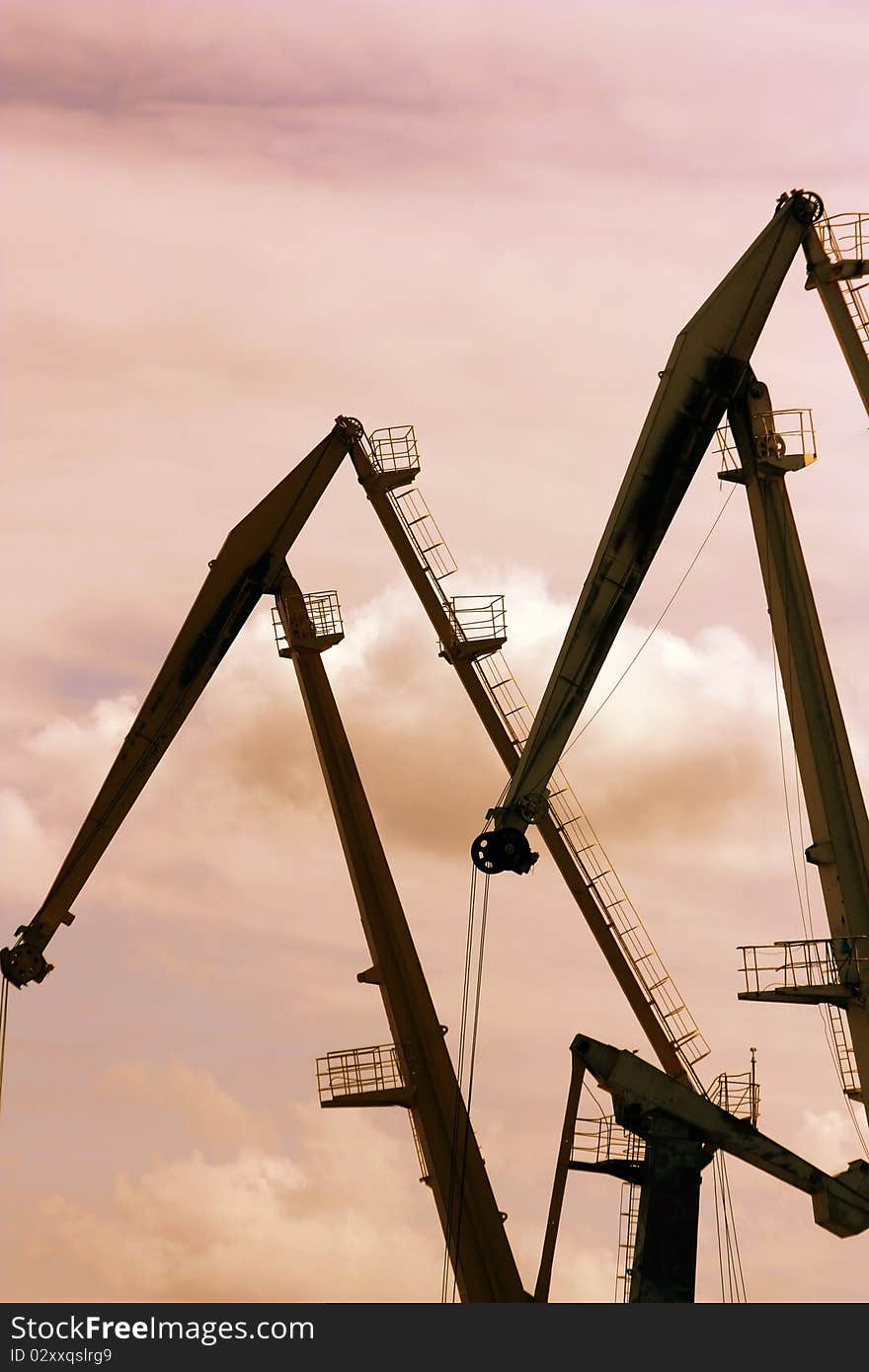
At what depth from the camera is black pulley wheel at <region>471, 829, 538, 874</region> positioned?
1273 inches

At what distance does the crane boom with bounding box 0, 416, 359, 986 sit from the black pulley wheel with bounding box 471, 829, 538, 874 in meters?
9.90

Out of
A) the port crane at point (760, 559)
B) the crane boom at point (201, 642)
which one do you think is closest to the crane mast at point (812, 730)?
the port crane at point (760, 559)

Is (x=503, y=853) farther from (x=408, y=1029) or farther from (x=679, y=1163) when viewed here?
Result: (x=408, y=1029)

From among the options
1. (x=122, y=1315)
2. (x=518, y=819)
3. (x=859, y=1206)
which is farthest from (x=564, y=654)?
(x=122, y=1315)

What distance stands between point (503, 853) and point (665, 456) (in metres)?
6.03

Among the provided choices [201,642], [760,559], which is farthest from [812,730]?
[201,642]

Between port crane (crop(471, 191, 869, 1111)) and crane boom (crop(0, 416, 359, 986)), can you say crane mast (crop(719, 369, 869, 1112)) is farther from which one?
crane boom (crop(0, 416, 359, 986))

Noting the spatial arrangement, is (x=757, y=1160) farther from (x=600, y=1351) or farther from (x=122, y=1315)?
(x=122, y=1315)

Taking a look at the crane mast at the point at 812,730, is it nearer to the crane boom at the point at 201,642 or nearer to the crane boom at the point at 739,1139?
the crane boom at the point at 739,1139

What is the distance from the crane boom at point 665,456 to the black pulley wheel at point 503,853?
54cm

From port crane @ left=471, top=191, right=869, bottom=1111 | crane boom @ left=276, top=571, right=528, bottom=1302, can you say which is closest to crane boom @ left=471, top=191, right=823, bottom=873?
port crane @ left=471, top=191, right=869, bottom=1111

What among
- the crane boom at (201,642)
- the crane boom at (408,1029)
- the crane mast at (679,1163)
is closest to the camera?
the crane mast at (679,1163)

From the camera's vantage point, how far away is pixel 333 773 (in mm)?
40531

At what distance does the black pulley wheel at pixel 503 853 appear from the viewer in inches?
1273
